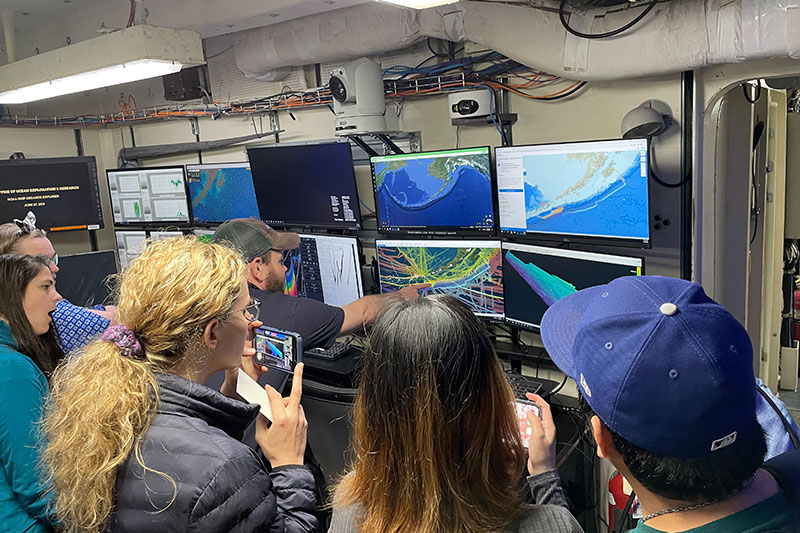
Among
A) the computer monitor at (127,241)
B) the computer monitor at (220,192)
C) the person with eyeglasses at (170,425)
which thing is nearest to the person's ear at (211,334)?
the person with eyeglasses at (170,425)

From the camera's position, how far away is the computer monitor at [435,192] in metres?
2.60

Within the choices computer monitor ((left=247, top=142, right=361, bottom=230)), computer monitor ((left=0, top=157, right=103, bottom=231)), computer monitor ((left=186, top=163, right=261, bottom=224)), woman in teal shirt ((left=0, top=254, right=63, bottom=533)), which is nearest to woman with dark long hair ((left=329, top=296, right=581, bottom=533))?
woman in teal shirt ((left=0, top=254, right=63, bottom=533))

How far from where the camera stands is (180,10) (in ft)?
10.6

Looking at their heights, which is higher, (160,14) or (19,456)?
→ (160,14)

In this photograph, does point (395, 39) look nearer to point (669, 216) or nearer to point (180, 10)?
point (180, 10)

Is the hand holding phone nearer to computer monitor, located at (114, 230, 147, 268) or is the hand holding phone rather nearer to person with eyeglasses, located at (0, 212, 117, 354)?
person with eyeglasses, located at (0, 212, 117, 354)

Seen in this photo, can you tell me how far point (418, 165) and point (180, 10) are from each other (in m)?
1.60

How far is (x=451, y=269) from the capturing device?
2.77 metres

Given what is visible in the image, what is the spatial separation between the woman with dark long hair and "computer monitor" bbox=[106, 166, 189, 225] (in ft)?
11.5

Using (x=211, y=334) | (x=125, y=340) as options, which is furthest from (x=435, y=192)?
(x=125, y=340)

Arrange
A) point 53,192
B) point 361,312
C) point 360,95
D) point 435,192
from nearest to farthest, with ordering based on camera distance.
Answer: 1. point 361,312
2. point 435,192
3. point 360,95
4. point 53,192

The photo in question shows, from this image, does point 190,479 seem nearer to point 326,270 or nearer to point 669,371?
point 669,371

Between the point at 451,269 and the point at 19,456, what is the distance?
1.77 meters

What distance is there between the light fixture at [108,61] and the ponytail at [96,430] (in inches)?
68.8
